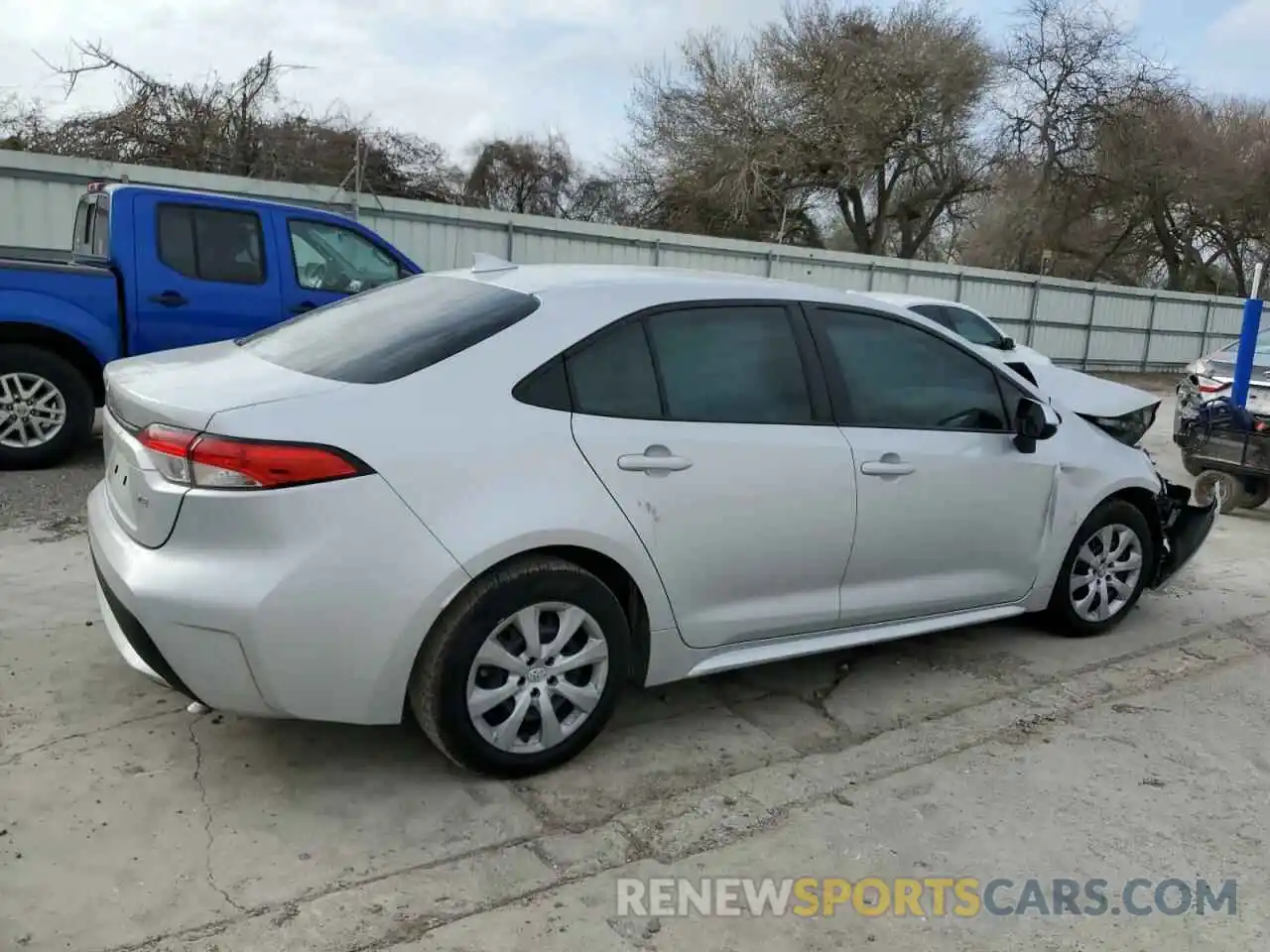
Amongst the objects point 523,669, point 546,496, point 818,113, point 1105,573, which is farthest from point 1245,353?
point 818,113

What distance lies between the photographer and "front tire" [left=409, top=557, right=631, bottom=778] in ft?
9.66

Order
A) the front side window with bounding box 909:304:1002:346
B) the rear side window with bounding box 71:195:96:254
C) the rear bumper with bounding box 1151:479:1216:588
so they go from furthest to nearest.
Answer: the front side window with bounding box 909:304:1002:346, the rear side window with bounding box 71:195:96:254, the rear bumper with bounding box 1151:479:1216:588

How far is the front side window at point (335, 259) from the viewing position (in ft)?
24.0

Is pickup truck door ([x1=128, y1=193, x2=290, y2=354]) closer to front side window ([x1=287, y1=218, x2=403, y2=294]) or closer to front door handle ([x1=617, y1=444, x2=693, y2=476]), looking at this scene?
front side window ([x1=287, y1=218, x2=403, y2=294])

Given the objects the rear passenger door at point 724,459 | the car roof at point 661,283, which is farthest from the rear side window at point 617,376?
the car roof at point 661,283

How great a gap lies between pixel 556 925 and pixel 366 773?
95 cm

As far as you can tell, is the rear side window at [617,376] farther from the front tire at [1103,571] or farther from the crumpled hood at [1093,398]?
the front tire at [1103,571]

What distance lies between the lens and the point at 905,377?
398cm

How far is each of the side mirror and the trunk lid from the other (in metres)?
2.71

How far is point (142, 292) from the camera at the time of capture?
22.1 feet

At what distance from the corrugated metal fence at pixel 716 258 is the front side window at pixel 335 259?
1.86 meters

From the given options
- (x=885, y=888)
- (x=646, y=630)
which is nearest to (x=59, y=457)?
(x=646, y=630)

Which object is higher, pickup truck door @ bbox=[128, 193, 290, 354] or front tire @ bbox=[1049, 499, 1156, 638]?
pickup truck door @ bbox=[128, 193, 290, 354]

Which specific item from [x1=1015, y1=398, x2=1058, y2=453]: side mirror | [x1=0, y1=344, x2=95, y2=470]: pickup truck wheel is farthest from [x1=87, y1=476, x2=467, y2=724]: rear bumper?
[x1=0, y1=344, x2=95, y2=470]: pickup truck wheel
